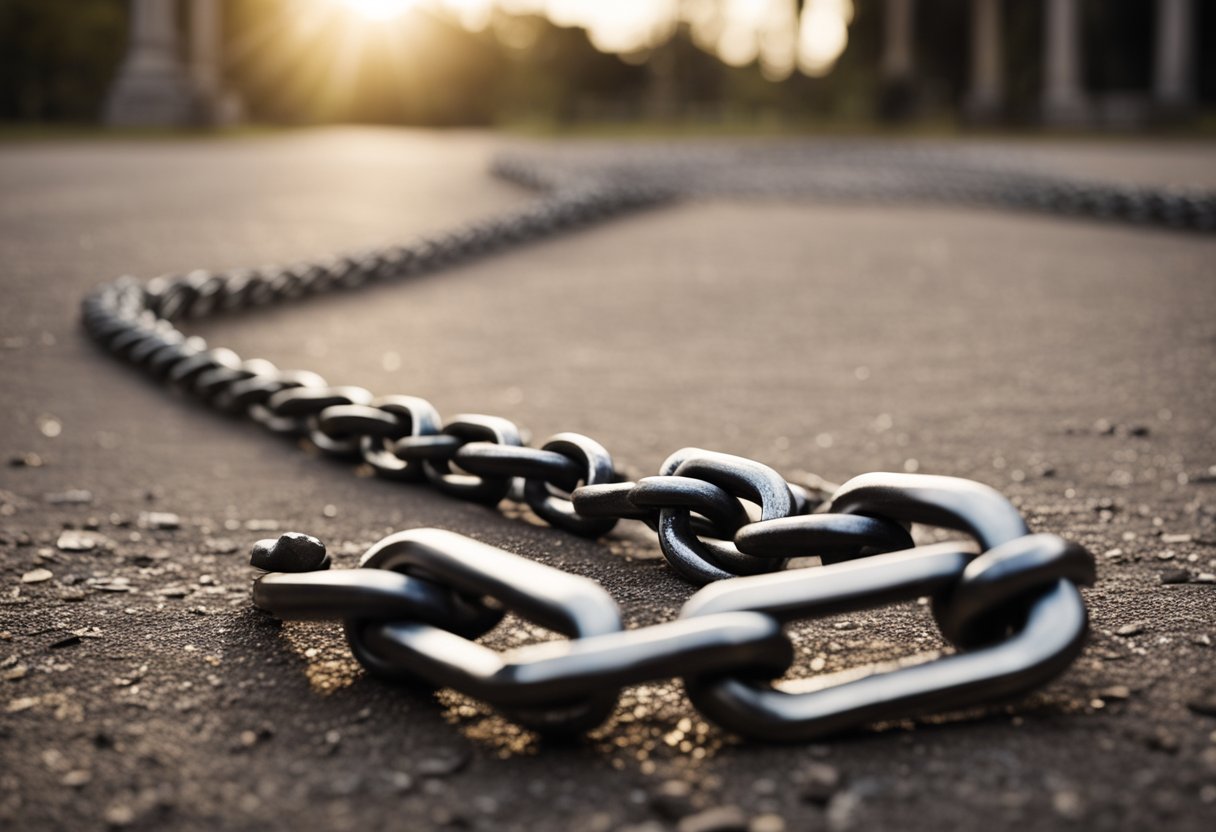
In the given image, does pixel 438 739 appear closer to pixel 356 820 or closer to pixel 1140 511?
pixel 356 820

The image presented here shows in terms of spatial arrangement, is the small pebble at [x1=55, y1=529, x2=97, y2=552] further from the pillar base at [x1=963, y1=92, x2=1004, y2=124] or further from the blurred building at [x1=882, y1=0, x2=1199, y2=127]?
the pillar base at [x1=963, y1=92, x2=1004, y2=124]

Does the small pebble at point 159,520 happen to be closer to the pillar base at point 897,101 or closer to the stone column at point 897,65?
the pillar base at point 897,101

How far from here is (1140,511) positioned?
221 cm

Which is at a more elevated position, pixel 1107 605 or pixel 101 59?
pixel 101 59

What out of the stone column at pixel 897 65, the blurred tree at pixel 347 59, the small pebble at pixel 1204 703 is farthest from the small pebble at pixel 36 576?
the blurred tree at pixel 347 59

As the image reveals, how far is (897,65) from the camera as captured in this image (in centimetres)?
3469

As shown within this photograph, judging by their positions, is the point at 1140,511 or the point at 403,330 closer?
the point at 1140,511

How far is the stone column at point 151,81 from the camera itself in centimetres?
2611

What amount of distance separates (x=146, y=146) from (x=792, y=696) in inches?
700

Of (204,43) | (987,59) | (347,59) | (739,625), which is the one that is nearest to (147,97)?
(204,43)

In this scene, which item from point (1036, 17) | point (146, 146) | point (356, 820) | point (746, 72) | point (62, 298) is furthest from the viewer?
point (746, 72)

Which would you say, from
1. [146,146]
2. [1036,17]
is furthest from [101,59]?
[1036,17]

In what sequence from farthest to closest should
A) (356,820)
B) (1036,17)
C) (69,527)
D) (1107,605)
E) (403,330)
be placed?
1. (1036,17)
2. (403,330)
3. (69,527)
4. (1107,605)
5. (356,820)

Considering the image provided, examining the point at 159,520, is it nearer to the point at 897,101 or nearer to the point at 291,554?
the point at 291,554
